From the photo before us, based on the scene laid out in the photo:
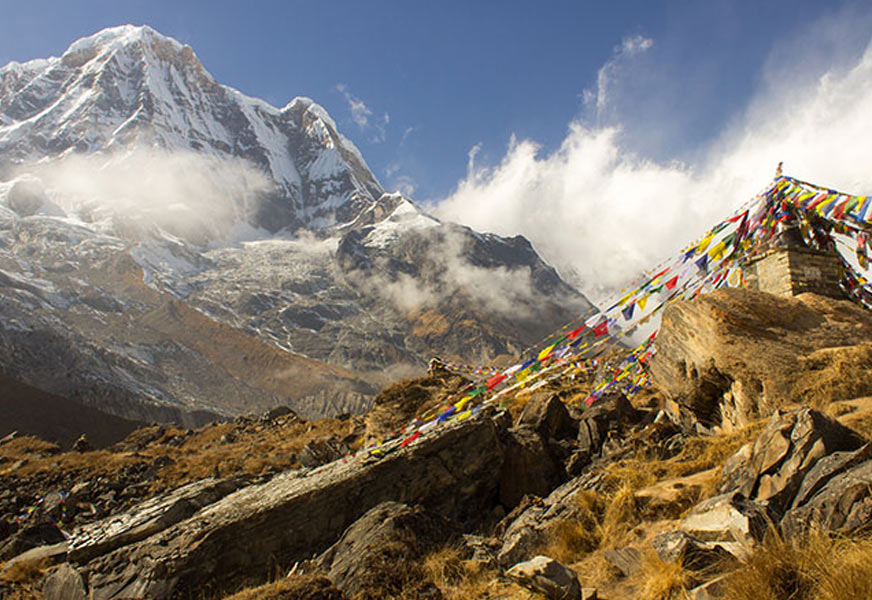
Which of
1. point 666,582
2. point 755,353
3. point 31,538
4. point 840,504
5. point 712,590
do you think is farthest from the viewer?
point 31,538

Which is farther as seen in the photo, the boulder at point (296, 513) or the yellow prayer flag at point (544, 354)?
the yellow prayer flag at point (544, 354)

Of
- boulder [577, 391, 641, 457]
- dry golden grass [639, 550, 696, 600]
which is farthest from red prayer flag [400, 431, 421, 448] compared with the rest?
dry golden grass [639, 550, 696, 600]

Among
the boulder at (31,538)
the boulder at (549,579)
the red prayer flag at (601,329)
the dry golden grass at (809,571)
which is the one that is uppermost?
the boulder at (31,538)

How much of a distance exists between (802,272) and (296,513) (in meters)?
12.2

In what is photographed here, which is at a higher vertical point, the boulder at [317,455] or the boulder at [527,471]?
the boulder at [317,455]

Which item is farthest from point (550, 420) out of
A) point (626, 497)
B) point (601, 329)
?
point (626, 497)

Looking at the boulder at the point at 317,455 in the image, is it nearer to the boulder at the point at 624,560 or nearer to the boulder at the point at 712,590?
the boulder at the point at 624,560

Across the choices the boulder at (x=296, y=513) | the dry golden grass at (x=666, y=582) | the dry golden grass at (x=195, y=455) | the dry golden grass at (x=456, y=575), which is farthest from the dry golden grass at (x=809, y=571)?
the dry golden grass at (x=195, y=455)

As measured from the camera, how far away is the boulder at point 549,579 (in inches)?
168

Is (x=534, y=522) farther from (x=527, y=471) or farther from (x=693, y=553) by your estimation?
(x=527, y=471)

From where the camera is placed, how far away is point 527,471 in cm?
951

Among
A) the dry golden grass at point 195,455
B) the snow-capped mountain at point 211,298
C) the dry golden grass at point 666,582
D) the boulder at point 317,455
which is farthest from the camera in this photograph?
the snow-capped mountain at point 211,298

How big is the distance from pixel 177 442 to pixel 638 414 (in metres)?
28.7

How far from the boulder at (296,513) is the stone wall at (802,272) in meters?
7.63
